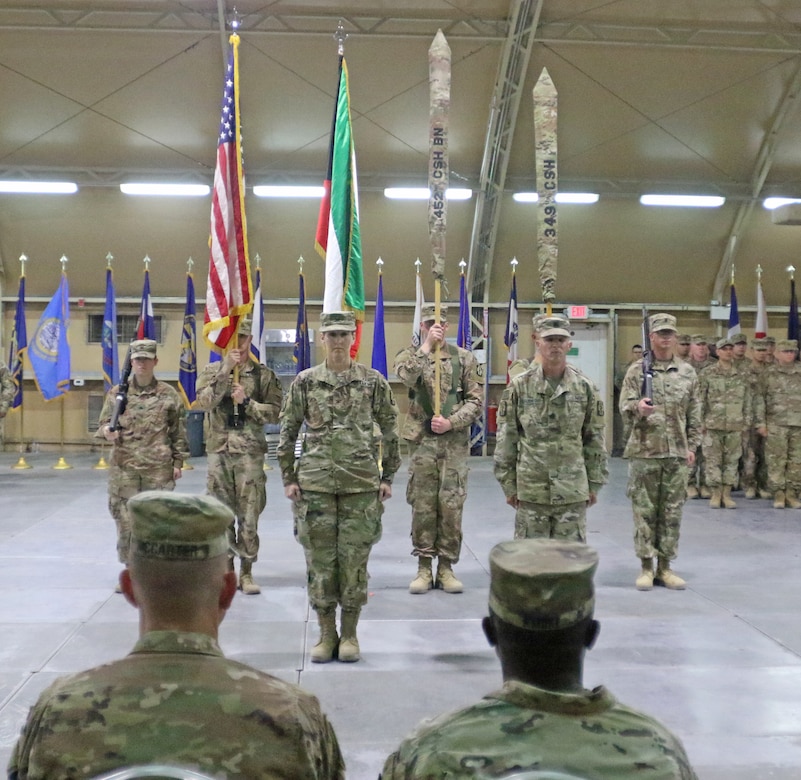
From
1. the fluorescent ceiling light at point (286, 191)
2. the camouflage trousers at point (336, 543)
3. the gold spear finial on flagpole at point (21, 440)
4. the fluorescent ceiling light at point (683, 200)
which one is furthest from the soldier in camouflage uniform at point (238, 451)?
the fluorescent ceiling light at point (683, 200)

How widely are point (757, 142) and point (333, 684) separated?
39.8ft

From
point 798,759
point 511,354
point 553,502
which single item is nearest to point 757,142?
point 511,354

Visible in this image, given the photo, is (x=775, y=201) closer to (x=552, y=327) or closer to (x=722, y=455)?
(x=722, y=455)

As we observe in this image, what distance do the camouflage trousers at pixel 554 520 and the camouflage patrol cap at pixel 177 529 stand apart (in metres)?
3.50

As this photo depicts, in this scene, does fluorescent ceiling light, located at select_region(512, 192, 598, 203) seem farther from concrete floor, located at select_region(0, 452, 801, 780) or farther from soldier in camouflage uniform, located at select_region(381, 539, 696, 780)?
soldier in camouflage uniform, located at select_region(381, 539, 696, 780)

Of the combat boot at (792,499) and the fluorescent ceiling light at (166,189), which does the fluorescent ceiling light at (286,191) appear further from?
the combat boot at (792,499)

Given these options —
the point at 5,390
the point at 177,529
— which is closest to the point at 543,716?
the point at 177,529

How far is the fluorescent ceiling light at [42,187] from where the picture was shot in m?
13.0

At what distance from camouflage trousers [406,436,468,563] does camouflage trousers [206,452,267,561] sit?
1.03 m

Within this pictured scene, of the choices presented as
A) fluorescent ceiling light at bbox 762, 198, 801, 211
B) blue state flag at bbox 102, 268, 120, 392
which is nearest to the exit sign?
fluorescent ceiling light at bbox 762, 198, 801, 211

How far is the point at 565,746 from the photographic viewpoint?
1.23 meters

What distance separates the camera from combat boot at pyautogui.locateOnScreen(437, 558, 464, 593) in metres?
5.65

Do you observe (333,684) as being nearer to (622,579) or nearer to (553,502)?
(553,502)

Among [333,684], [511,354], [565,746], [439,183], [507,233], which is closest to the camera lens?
[565,746]
